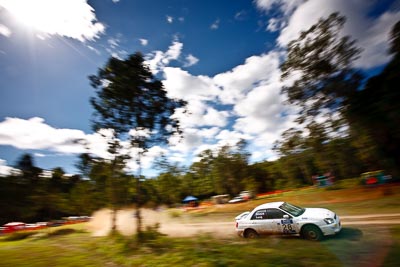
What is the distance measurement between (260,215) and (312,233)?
7.90 feet

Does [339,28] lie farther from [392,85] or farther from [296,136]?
[296,136]

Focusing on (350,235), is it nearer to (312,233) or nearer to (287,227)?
(312,233)

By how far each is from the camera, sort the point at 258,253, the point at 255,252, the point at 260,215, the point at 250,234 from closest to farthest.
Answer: the point at 258,253 → the point at 255,252 → the point at 260,215 → the point at 250,234

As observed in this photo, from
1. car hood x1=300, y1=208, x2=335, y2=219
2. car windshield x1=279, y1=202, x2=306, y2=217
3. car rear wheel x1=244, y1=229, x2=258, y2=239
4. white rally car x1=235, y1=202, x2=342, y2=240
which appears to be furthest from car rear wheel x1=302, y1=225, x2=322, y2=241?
car rear wheel x1=244, y1=229, x2=258, y2=239

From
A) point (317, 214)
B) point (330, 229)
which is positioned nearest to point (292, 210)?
point (317, 214)

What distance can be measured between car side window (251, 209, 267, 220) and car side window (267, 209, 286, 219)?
0.68 feet

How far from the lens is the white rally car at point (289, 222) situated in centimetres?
961

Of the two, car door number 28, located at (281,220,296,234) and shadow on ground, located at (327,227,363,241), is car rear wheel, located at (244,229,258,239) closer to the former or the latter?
car door number 28, located at (281,220,296,234)

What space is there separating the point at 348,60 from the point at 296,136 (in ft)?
29.5

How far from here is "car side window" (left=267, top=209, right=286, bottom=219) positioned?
35.5 feet

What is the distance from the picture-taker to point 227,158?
51.0 metres

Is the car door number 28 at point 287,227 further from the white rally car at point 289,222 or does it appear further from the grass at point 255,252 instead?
the grass at point 255,252

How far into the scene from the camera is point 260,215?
1155 centimetres

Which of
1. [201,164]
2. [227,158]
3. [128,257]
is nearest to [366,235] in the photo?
[128,257]
